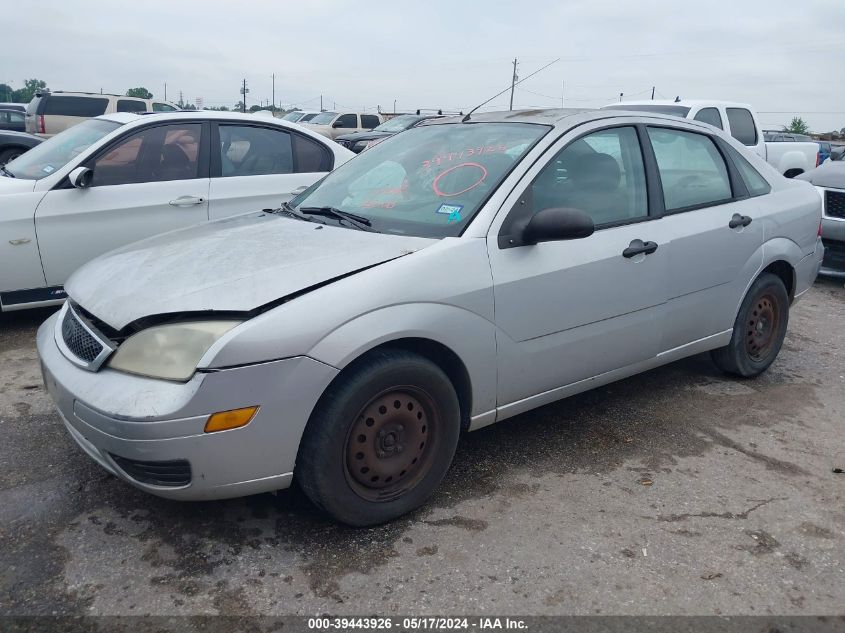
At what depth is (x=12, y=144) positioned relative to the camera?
1054 cm

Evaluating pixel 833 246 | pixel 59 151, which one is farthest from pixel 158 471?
pixel 833 246

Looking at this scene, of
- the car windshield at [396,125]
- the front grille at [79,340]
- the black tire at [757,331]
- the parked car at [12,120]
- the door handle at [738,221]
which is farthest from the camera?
the parked car at [12,120]

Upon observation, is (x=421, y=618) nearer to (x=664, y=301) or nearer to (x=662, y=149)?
(x=664, y=301)

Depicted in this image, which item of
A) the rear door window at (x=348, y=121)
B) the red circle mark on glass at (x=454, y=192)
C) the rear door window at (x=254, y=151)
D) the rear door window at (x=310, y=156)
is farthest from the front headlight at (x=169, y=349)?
the rear door window at (x=348, y=121)

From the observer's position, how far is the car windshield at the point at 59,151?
551 centimetres

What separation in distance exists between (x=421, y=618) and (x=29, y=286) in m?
3.98

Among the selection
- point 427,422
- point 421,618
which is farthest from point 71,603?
point 427,422

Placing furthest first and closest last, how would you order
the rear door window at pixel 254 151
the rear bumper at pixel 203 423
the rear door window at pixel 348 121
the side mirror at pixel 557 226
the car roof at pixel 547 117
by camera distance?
the rear door window at pixel 348 121
the rear door window at pixel 254 151
the car roof at pixel 547 117
the side mirror at pixel 557 226
the rear bumper at pixel 203 423

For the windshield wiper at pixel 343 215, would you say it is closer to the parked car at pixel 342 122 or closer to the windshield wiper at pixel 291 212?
the windshield wiper at pixel 291 212

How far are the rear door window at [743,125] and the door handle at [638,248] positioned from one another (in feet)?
26.1

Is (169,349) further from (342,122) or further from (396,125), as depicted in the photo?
(342,122)

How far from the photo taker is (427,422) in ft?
9.86

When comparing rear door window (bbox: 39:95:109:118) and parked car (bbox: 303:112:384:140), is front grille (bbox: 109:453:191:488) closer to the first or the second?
rear door window (bbox: 39:95:109:118)

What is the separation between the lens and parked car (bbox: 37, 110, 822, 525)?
8.36 feet
